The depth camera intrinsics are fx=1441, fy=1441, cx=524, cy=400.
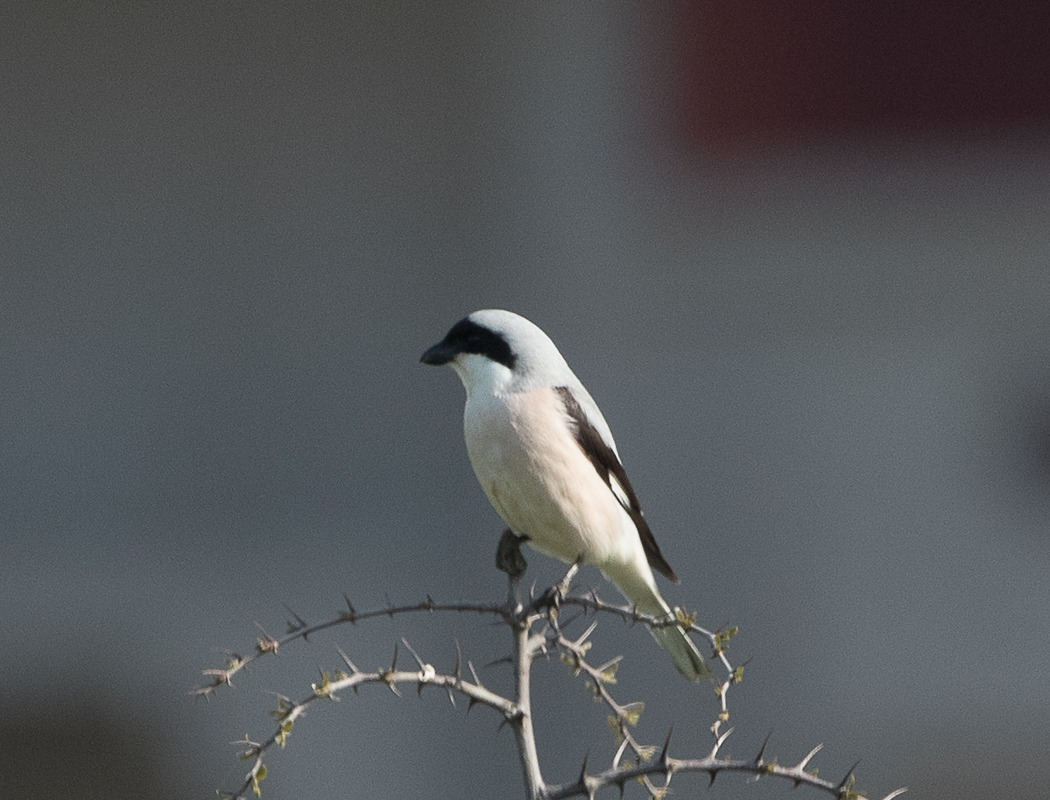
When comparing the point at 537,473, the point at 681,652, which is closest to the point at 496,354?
the point at 537,473

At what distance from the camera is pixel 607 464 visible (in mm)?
2402

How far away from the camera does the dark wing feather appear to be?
2.28 m

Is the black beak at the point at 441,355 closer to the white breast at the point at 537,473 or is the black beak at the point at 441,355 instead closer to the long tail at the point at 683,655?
the white breast at the point at 537,473

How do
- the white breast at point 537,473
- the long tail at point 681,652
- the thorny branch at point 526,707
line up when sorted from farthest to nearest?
the long tail at point 681,652, the white breast at point 537,473, the thorny branch at point 526,707

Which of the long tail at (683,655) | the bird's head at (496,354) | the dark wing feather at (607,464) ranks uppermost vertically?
the bird's head at (496,354)

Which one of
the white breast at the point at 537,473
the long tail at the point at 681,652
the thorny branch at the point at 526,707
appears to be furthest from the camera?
the long tail at the point at 681,652

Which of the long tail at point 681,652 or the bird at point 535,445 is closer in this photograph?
the bird at point 535,445

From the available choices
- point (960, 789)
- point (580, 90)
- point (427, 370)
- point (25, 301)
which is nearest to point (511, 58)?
point (580, 90)

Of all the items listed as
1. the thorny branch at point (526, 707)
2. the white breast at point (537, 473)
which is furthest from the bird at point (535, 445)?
the thorny branch at point (526, 707)

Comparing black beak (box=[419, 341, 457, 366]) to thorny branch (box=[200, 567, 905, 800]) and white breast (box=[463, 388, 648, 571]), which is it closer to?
white breast (box=[463, 388, 648, 571])

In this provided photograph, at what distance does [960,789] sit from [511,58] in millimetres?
3090

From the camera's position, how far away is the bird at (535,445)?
2.12 metres

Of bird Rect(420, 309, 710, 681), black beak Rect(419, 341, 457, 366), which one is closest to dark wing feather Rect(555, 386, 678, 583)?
bird Rect(420, 309, 710, 681)

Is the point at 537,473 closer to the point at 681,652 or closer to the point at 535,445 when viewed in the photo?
the point at 535,445
